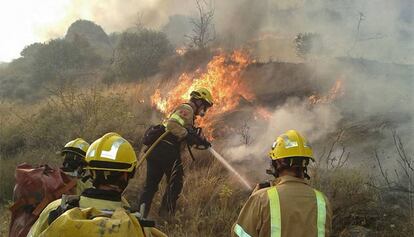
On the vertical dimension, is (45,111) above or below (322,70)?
below

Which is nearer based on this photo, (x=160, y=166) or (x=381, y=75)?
(x=160, y=166)

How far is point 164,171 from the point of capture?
19.2ft

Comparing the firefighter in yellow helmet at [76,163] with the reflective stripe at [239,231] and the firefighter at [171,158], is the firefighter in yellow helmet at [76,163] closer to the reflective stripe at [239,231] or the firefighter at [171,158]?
the reflective stripe at [239,231]

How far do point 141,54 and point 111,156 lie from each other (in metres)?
14.9

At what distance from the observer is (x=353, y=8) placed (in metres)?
15.0

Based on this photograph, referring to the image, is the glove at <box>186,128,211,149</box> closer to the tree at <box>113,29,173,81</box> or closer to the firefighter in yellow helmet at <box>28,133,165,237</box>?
the firefighter in yellow helmet at <box>28,133,165,237</box>

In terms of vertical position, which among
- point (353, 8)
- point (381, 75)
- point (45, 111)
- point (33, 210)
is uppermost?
point (353, 8)

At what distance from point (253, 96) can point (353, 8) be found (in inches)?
252

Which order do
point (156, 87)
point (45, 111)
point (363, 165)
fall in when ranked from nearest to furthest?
A: point (363, 165) → point (45, 111) → point (156, 87)

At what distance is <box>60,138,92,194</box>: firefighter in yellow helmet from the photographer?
3684 millimetres

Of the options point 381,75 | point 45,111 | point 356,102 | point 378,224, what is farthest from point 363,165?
point 45,111

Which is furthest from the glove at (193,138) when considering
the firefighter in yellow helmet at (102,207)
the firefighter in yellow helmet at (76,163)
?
the firefighter in yellow helmet at (102,207)

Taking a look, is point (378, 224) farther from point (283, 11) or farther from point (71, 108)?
point (283, 11)

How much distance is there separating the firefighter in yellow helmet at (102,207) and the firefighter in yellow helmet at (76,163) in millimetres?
1250
